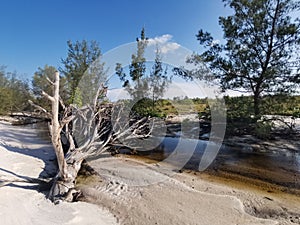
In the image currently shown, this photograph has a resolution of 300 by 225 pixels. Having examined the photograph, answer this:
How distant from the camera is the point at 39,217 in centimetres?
236

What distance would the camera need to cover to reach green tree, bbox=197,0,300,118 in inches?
275

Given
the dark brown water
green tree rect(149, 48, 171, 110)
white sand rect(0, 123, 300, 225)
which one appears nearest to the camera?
white sand rect(0, 123, 300, 225)

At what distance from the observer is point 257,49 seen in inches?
295

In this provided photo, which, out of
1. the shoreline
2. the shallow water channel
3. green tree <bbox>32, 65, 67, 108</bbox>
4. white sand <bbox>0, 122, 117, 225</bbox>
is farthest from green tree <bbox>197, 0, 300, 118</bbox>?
green tree <bbox>32, 65, 67, 108</bbox>

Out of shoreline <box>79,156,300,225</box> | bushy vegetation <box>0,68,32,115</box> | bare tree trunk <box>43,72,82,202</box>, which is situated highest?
bushy vegetation <box>0,68,32,115</box>

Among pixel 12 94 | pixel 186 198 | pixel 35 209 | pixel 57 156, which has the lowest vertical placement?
pixel 186 198

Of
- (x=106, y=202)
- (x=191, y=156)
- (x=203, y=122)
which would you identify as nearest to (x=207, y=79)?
(x=203, y=122)

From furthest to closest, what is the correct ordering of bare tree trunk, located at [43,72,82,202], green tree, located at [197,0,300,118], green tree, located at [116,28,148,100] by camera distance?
green tree, located at [116,28,148,100] < green tree, located at [197,0,300,118] < bare tree trunk, located at [43,72,82,202]

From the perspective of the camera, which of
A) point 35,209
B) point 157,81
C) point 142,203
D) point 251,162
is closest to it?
point 35,209

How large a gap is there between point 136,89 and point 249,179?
751cm

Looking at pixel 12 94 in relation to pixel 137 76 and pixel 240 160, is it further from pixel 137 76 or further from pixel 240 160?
pixel 240 160

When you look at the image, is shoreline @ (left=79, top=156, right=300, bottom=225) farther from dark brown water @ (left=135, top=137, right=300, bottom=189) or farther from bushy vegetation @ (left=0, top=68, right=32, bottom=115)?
bushy vegetation @ (left=0, top=68, right=32, bottom=115)

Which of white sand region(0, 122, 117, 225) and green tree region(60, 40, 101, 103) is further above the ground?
green tree region(60, 40, 101, 103)

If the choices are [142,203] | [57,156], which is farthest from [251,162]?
[57,156]
